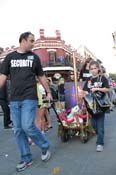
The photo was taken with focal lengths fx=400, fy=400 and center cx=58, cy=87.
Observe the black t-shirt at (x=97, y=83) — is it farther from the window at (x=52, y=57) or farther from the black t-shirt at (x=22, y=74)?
the window at (x=52, y=57)

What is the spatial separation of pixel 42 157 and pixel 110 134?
8.59 feet

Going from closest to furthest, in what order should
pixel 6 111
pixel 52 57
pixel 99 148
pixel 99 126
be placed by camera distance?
pixel 99 148, pixel 99 126, pixel 6 111, pixel 52 57

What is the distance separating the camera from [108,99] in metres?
6.91

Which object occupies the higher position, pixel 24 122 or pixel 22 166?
pixel 24 122

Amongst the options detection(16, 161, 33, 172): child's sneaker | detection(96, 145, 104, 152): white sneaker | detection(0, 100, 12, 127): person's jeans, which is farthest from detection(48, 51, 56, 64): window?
detection(16, 161, 33, 172): child's sneaker

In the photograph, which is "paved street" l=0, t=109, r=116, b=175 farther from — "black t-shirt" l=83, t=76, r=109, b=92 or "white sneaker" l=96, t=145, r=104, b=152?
"black t-shirt" l=83, t=76, r=109, b=92

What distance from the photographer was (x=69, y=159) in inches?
245

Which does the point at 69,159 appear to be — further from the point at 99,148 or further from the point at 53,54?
the point at 53,54

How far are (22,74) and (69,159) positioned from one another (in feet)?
5.09

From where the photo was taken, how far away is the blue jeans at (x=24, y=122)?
5.70 meters

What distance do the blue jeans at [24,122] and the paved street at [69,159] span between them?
0.34 meters

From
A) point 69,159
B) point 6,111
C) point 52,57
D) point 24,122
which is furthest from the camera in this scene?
point 52,57

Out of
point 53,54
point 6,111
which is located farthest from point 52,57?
point 6,111

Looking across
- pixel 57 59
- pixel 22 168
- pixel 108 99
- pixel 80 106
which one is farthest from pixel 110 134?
pixel 57 59
